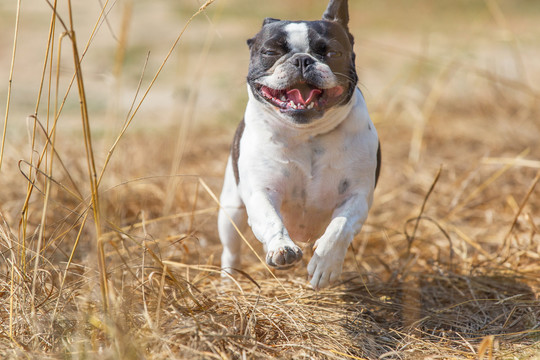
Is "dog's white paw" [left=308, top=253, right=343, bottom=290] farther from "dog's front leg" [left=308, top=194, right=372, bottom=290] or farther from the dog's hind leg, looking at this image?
the dog's hind leg

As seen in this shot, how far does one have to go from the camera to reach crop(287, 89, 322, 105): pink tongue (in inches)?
132

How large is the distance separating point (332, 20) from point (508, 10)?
39.7 feet

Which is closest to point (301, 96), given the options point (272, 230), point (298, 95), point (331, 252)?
point (298, 95)

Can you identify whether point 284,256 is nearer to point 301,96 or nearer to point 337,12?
point 301,96

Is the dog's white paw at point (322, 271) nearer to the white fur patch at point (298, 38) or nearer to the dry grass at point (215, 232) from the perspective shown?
the dry grass at point (215, 232)

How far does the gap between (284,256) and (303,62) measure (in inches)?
38.4

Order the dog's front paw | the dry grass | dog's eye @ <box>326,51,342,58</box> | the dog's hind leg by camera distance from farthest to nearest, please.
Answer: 1. the dog's hind leg
2. dog's eye @ <box>326,51,342,58</box>
3. the dog's front paw
4. the dry grass

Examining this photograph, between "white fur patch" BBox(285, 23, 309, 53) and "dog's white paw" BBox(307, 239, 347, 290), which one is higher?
"white fur patch" BBox(285, 23, 309, 53)

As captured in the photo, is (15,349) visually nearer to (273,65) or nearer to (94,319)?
(94,319)

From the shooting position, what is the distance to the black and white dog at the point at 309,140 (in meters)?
3.27

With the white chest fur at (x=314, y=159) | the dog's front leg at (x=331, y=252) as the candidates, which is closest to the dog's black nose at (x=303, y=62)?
the white chest fur at (x=314, y=159)

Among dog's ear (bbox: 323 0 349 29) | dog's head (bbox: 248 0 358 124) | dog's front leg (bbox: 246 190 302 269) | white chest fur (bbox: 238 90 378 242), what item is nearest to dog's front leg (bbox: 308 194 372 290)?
dog's front leg (bbox: 246 190 302 269)

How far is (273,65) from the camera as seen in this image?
344 cm

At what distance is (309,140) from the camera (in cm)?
354
